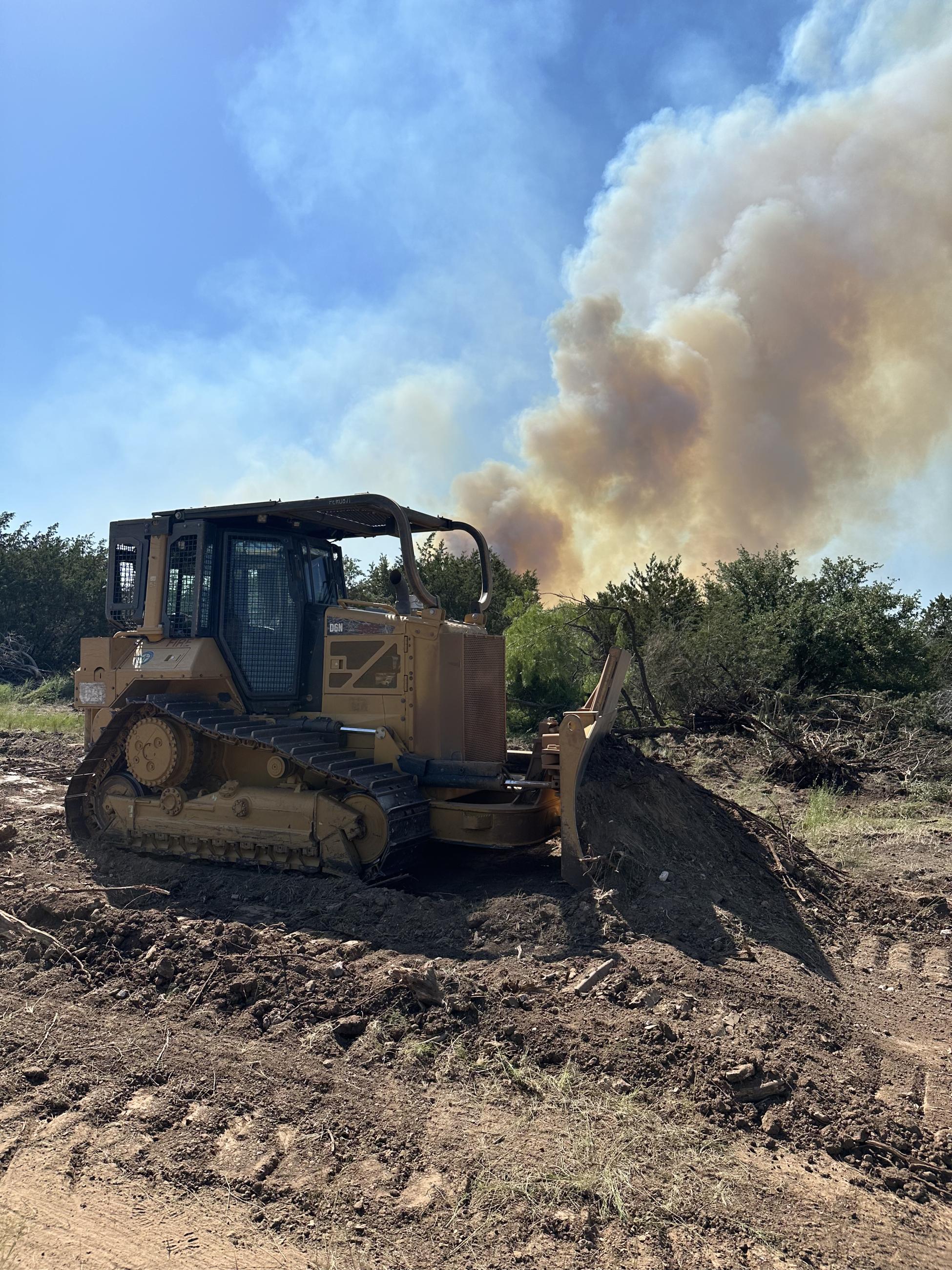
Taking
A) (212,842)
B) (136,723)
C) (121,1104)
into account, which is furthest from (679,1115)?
(136,723)

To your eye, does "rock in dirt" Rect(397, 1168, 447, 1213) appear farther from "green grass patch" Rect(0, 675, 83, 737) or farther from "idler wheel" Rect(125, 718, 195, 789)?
"green grass patch" Rect(0, 675, 83, 737)

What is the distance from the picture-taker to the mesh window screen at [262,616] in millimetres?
8289

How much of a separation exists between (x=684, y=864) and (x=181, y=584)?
5.33m

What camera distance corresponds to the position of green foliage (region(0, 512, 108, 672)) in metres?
28.6

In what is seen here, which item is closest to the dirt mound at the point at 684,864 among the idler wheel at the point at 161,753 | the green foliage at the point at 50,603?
the idler wheel at the point at 161,753

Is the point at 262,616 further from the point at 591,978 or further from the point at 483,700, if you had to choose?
the point at 591,978

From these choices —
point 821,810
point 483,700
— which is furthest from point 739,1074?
point 821,810

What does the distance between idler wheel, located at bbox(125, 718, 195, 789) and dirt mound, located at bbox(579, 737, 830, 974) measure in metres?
3.71

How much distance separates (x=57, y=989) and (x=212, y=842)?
2671mm

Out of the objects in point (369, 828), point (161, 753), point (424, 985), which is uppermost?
point (161, 753)

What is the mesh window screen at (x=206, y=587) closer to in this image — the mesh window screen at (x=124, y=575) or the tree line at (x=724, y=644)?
the mesh window screen at (x=124, y=575)

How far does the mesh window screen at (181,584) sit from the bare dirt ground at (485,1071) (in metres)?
2.48

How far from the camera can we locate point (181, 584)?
844 cm

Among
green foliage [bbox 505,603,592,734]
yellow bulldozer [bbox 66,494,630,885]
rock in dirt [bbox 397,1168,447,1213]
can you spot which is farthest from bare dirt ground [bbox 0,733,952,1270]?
green foliage [bbox 505,603,592,734]
